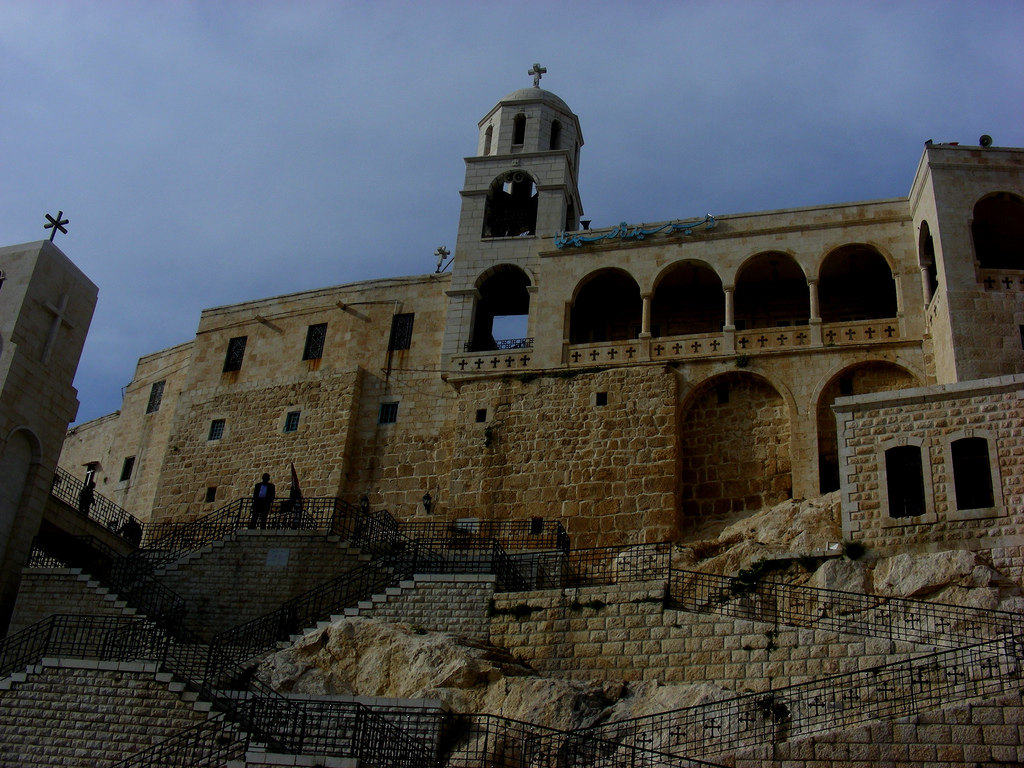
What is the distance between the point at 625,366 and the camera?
93.0 ft

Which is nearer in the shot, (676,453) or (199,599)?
(199,599)

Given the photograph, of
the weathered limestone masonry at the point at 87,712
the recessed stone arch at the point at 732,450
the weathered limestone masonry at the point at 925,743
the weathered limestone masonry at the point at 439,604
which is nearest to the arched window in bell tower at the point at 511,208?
the recessed stone arch at the point at 732,450

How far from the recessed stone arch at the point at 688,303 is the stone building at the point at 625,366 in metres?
0.07

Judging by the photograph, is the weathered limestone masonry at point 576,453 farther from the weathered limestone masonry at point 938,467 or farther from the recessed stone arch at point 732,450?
the weathered limestone masonry at point 938,467

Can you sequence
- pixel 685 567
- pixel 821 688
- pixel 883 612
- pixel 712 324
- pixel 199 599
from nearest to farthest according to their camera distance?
pixel 821 688, pixel 883 612, pixel 685 567, pixel 199 599, pixel 712 324

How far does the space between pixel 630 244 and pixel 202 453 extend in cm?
1395

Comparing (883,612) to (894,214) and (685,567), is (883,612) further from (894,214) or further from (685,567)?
(894,214)

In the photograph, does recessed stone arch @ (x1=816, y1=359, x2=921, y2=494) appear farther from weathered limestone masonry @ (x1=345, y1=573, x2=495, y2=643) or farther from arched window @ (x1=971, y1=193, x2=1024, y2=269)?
weathered limestone masonry @ (x1=345, y1=573, x2=495, y2=643)

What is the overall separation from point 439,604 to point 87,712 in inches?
255

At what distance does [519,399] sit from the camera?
2869 cm

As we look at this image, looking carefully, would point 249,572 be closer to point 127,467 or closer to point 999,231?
point 127,467

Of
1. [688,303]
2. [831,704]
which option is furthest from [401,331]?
[831,704]

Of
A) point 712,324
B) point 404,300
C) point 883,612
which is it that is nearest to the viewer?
point 883,612

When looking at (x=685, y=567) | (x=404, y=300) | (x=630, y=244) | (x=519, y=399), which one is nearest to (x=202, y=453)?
(x=404, y=300)
